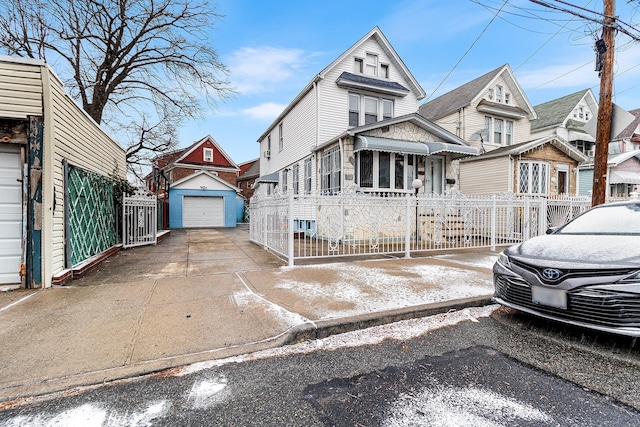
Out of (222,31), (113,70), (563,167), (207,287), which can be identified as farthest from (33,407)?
(563,167)

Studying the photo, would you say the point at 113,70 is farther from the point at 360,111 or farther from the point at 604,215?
the point at 604,215

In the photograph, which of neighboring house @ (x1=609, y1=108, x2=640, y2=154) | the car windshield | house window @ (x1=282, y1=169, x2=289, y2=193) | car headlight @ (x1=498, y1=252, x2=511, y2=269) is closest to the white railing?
car headlight @ (x1=498, y1=252, x2=511, y2=269)

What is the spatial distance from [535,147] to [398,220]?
8.80 m

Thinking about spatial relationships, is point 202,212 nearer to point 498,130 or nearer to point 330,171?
point 330,171

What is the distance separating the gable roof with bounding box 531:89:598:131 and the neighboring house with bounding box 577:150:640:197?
3327 millimetres

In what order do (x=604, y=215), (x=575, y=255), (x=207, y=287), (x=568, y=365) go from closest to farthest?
(x=568, y=365), (x=575, y=255), (x=604, y=215), (x=207, y=287)

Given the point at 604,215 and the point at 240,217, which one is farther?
the point at 240,217

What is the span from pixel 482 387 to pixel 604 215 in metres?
3.72

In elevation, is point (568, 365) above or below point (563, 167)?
below

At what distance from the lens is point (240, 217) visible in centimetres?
2714

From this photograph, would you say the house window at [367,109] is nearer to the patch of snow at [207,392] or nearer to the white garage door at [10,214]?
the white garage door at [10,214]

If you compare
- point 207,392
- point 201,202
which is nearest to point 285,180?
point 201,202

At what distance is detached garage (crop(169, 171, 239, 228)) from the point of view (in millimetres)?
20578

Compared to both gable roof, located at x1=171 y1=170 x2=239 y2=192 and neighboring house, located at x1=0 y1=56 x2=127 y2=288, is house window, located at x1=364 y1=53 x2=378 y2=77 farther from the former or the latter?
gable roof, located at x1=171 y1=170 x2=239 y2=192
